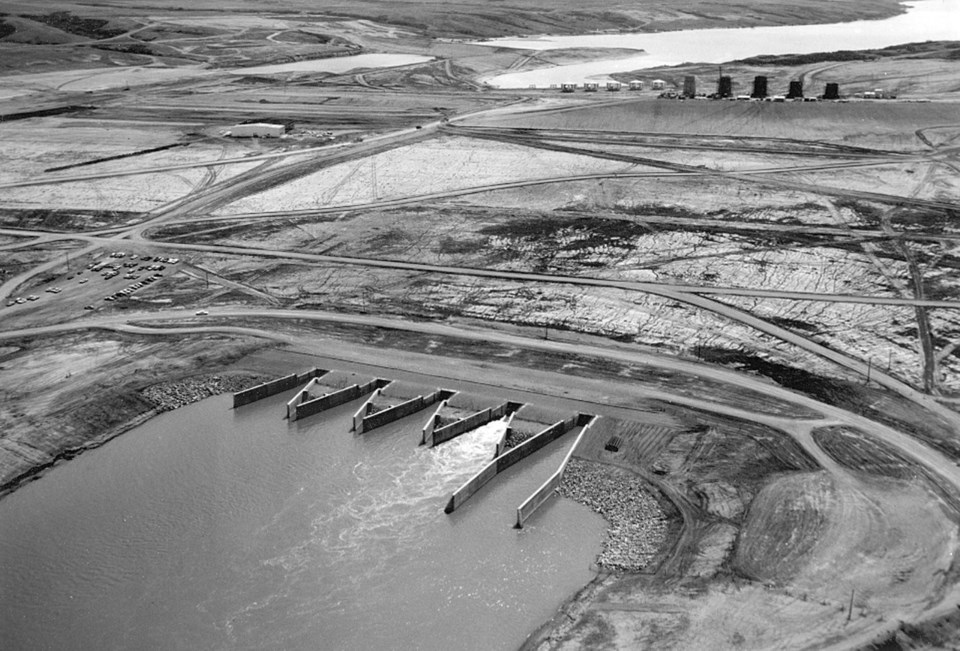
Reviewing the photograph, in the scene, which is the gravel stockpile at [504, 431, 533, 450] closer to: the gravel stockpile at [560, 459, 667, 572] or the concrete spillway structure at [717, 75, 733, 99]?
the gravel stockpile at [560, 459, 667, 572]

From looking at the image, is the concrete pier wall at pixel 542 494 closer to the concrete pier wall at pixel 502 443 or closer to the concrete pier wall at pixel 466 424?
the concrete pier wall at pixel 502 443

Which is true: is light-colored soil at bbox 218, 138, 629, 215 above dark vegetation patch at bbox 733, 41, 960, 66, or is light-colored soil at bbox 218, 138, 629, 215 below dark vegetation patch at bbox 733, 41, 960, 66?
below

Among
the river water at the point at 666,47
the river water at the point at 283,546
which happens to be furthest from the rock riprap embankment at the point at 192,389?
the river water at the point at 666,47

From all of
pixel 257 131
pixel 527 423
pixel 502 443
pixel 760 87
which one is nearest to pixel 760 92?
pixel 760 87

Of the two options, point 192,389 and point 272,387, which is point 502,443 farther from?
point 192,389

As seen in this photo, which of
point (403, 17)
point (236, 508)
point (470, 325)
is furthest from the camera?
point (403, 17)

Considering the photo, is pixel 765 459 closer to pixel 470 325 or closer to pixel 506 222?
pixel 470 325

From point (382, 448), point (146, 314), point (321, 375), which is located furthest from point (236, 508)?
point (146, 314)

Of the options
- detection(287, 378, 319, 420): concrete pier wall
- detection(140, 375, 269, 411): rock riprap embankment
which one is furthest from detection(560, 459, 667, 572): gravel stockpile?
detection(140, 375, 269, 411): rock riprap embankment
